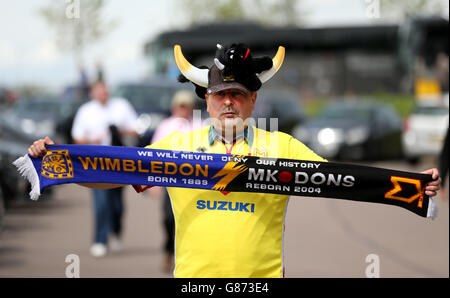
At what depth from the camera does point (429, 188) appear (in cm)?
396

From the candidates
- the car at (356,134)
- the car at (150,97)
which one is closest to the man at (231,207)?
the car at (150,97)

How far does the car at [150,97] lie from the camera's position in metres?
19.4

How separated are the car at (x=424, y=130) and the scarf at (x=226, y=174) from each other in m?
15.7

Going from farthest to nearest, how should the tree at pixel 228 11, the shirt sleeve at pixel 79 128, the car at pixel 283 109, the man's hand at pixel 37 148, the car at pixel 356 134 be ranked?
the tree at pixel 228 11, the car at pixel 283 109, the car at pixel 356 134, the shirt sleeve at pixel 79 128, the man's hand at pixel 37 148

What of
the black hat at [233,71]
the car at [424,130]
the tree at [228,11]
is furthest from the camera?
the tree at [228,11]

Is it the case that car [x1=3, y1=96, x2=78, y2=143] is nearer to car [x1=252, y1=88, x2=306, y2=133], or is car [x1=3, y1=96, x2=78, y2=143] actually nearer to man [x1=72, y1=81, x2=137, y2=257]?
car [x1=252, y1=88, x2=306, y2=133]

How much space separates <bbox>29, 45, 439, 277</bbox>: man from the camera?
→ 381cm

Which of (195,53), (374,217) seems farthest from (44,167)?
(195,53)

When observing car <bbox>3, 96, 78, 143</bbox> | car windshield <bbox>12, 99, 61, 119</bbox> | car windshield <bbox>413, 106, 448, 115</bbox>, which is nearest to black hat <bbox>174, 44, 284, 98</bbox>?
car windshield <bbox>413, 106, 448, 115</bbox>

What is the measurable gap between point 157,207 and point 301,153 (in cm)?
1042

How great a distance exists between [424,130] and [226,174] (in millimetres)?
16328

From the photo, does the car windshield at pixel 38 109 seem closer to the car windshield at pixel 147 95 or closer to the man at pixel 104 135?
the car windshield at pixel 147 95
